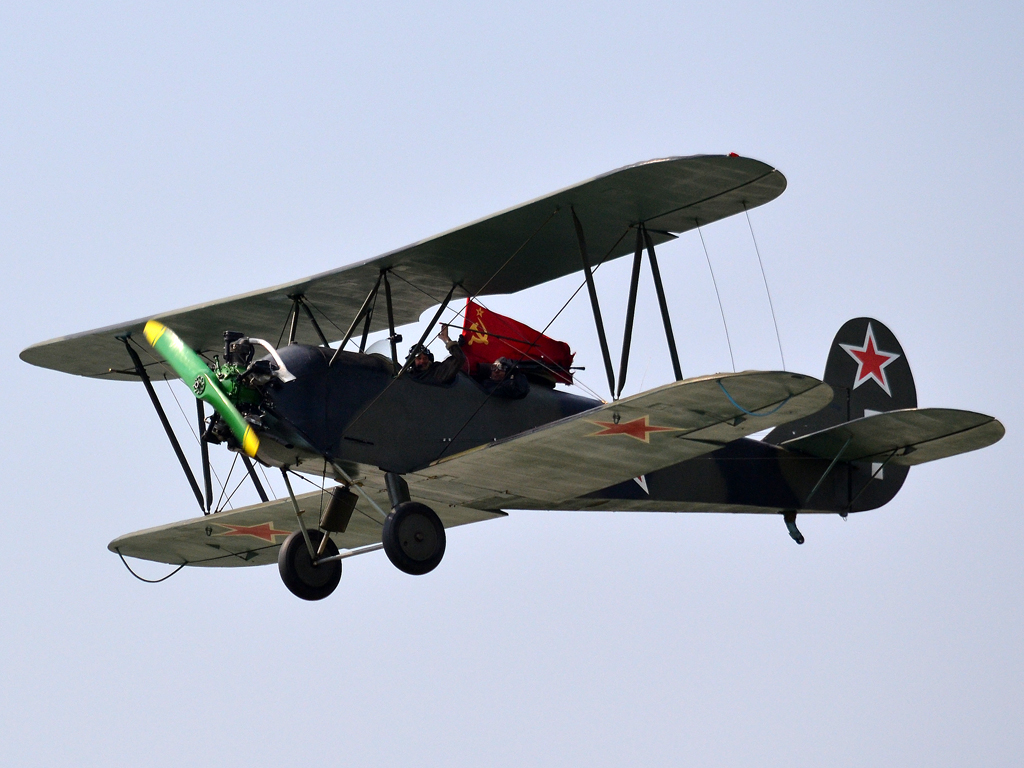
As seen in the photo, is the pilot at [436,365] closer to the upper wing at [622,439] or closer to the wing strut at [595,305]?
the upper wing at [622,439]

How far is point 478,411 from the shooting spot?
13328 millimetres

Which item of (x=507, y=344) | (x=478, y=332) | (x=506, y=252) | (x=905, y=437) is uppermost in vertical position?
(x=506, y=252)

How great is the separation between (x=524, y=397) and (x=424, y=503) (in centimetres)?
138

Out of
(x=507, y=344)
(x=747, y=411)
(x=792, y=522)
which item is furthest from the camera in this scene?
(x=792, y=522)

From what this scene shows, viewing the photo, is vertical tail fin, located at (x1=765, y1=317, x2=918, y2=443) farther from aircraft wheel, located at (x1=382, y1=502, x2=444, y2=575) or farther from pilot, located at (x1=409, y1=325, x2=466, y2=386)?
aircraft wheel, located at (x1=382, y1=502, x2=444, y2=575)

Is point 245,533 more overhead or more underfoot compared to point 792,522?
more overhead

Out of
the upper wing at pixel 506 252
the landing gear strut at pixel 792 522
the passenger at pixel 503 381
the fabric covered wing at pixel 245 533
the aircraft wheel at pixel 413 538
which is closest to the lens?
the upper wing at pixel 506 252

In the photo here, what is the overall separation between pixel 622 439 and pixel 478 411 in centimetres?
129

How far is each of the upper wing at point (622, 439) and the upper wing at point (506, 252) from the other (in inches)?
64.3

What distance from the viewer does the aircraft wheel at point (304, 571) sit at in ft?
45.5

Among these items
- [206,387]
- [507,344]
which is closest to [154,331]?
[206,387]

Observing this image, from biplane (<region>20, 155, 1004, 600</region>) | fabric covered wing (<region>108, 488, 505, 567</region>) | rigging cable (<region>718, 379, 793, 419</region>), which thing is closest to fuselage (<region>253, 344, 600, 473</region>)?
biplane (<region>20, 155, 1004, 600</region>)

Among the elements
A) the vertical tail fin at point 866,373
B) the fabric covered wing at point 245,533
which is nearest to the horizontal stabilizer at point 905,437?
the vertical tail fin at point 866,373

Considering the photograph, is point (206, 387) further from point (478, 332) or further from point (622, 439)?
point (622, 439)
